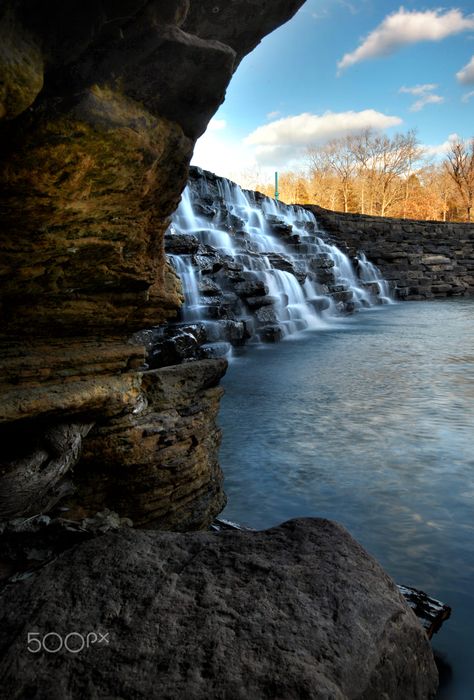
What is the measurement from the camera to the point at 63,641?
5.17ft

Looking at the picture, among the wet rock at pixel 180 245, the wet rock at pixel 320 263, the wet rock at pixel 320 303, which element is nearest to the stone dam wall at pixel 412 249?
the wet rock at pixel 320 263

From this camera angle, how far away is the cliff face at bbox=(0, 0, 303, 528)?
67.4 inches

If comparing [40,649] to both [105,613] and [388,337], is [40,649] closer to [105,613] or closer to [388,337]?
[105,613]

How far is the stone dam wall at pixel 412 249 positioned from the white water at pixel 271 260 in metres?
0.77

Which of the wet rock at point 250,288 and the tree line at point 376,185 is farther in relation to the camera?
the tree line at point 376,185

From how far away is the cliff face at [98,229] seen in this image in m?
1.71

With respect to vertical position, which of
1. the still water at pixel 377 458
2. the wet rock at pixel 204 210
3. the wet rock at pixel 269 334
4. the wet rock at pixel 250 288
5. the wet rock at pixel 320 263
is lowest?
the still water at pixel 377 458

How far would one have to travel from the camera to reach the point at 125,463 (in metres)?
2.77

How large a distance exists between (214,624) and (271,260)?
44.1ft

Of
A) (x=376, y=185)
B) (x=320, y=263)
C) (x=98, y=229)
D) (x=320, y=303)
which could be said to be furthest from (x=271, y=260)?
(x=376, y=185)

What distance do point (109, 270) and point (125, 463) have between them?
3.41ft

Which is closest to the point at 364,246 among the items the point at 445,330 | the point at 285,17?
the point at 445,330

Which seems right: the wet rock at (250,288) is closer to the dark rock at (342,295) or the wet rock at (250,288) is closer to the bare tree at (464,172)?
the dark rock at (342,295)

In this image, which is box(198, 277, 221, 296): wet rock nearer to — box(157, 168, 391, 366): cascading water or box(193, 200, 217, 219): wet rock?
box(157, 168, 391, 366): cascading water
